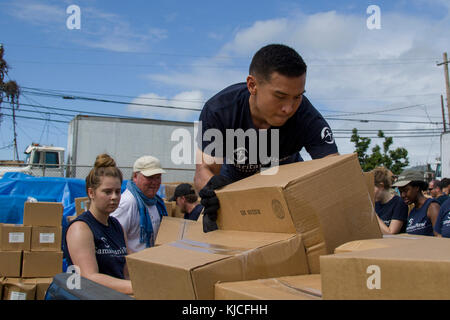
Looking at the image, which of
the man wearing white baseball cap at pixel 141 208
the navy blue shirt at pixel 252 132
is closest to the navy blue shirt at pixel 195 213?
the man wearing white baseball cap at pixel 141 208

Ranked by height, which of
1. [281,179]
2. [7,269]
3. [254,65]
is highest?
[254,65]

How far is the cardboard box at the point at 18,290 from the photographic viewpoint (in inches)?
169

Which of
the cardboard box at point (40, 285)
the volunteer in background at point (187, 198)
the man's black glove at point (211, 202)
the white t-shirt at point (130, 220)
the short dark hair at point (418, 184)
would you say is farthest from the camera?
the volunteer in background at point (187, 198)

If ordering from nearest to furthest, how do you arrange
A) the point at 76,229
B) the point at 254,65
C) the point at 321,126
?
the point at 254,65 → the point at 321,126 → the point at 76,229

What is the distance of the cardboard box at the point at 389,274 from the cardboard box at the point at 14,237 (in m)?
4.43

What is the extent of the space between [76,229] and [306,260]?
4.75ft

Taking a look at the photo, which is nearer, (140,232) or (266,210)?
(266,210)

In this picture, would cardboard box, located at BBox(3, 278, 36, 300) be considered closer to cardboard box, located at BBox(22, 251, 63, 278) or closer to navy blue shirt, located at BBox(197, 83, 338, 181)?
cardboard box, located at BBox(22, 251, 63, 278)

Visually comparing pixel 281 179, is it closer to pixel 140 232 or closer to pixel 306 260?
pixel 306 260

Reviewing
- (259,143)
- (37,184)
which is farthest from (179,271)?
(37,184)

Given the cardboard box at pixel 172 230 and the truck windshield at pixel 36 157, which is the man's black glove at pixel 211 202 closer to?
the cardboard box at pixel 172 230

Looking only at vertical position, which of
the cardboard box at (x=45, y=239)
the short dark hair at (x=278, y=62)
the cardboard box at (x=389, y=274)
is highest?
the short dark hair at (x=278, y=62)

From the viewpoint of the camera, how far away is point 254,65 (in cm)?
193

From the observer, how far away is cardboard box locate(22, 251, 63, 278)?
14.9 feet
